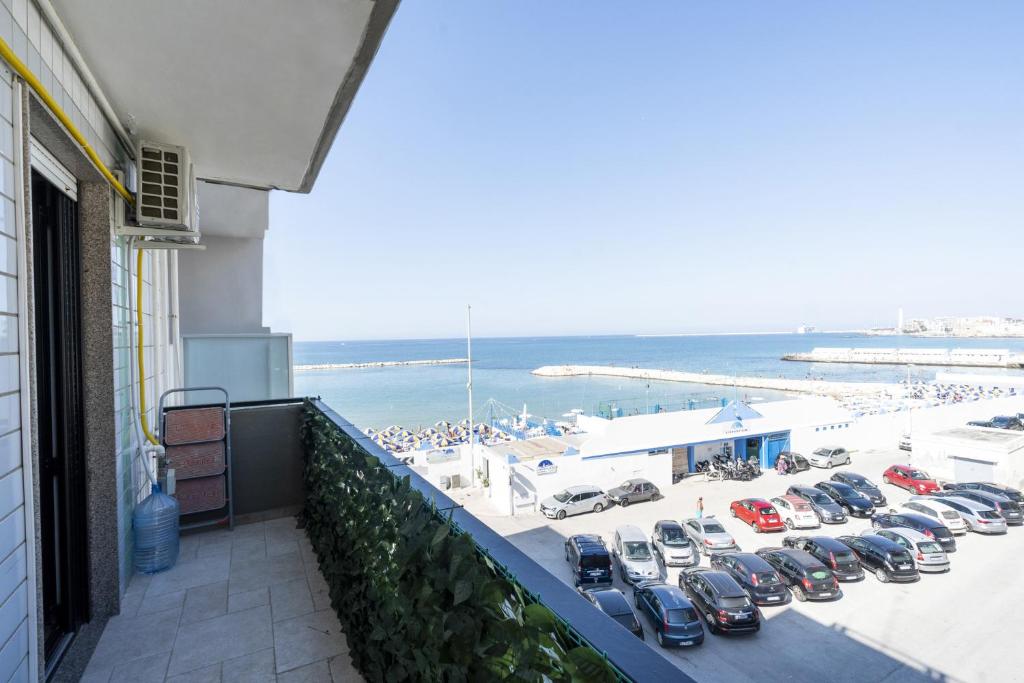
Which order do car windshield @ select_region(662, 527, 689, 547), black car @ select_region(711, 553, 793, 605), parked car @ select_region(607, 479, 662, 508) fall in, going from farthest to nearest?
parked car @ select_region(607, 479, 662, 508), car windshield @ select_region(662, 527, 689, 547), black car @ select_region(711, 553, 793, 605)

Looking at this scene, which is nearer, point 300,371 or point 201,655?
point 201,655

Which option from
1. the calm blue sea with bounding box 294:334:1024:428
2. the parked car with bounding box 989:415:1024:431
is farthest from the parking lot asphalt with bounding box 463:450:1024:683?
the calm blue sea with bounding box 294:334:1024:428

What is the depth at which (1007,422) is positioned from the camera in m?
23.3

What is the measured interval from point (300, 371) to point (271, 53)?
88.6 metres

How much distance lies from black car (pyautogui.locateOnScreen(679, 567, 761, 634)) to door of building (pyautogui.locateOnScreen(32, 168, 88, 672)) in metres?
8.76

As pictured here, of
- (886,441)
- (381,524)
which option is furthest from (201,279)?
(886,441)

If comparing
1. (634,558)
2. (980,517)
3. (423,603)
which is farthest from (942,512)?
(423,603)

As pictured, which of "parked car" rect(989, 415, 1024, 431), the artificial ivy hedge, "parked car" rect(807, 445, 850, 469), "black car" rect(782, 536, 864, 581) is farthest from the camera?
"parked car" rect(989, 415, 1024, 431)

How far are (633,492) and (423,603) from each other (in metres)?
15.1

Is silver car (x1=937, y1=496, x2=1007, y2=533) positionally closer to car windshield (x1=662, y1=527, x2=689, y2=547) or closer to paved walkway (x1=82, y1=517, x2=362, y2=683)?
car windshield (x1=662, y1=527, x2=689, y2=547)

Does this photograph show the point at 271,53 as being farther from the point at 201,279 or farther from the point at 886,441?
the point at 886,441

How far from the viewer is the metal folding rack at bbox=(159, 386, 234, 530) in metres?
4.13

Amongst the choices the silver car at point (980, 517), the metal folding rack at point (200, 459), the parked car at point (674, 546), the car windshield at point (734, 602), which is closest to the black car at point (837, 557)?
the parked car at point (674, 546)

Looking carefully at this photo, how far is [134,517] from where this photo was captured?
11.2ft
